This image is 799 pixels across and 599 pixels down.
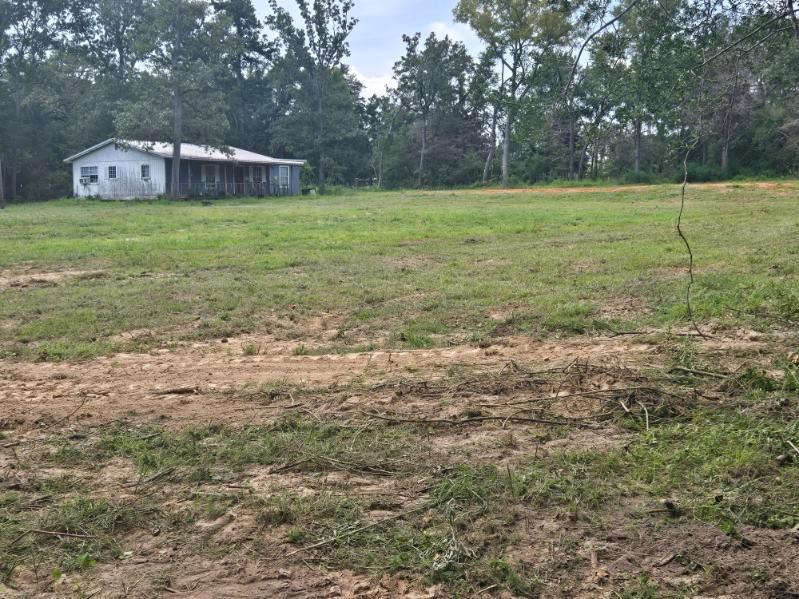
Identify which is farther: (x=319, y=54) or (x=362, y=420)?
(x=319, y=54)

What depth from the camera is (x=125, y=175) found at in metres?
42.5

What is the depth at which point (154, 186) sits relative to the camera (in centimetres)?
4219

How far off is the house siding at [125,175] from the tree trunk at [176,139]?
188 cm

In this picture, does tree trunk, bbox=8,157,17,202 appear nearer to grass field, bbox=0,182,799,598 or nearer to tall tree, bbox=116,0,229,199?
tall tree, bbox=116,0,229,199

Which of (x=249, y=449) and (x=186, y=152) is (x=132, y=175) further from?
(x=249, y=449)

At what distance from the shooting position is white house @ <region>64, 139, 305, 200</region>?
42.0 metres

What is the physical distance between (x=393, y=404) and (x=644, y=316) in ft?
12.5

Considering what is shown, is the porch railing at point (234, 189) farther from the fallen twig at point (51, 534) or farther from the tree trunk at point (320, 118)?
the fallen twig at point (51, 534)

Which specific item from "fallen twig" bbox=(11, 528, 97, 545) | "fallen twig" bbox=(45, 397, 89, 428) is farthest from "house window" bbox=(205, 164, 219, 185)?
"fallen twig" bbox=(11, 528, 97, 545)

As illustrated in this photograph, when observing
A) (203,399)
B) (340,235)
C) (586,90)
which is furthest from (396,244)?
(203,399)

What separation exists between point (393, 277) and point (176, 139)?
31386 mm

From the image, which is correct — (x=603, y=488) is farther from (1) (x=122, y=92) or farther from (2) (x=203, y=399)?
(1) (x=122, y=92)

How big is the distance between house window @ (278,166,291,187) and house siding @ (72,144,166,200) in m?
10.9

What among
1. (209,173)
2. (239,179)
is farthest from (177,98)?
(239,179)
